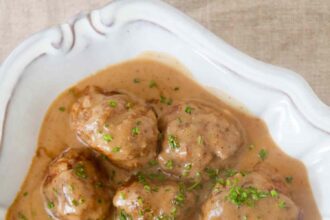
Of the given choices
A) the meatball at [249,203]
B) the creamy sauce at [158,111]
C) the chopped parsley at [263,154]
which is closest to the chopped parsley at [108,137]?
the creamy sauce at [158,111]

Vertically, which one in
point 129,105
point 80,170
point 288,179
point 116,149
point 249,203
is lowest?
point 288,179

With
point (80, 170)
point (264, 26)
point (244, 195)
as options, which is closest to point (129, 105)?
point (80, 170)

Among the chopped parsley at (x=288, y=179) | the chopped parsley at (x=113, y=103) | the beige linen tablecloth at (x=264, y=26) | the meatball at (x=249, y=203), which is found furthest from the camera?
the beige linen tablecloth at (x=264, y=26)

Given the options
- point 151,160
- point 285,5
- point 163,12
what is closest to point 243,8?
point 285,5

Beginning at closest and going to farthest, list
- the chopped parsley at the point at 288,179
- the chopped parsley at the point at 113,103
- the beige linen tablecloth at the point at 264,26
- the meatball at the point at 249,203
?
the meatball at the point at 249,203
the chopped parsley at the point at 113,103
the chopped parsley at the point at 288,179
the beige linen tablecloth at the point at 264,26

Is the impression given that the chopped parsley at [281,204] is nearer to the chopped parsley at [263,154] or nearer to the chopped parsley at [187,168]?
the chopped parsley at [263,154]

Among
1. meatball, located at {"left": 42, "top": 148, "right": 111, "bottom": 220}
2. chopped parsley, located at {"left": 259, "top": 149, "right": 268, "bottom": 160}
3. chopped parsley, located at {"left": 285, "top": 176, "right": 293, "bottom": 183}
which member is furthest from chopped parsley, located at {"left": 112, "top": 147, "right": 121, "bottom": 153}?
chopped parsley, located at {"left": 285, "top": 176, "right": 293, "bottom": 183}

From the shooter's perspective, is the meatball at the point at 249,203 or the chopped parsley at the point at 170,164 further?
the chopped parsley at the point at 170,164

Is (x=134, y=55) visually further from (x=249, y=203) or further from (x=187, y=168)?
(x=249, y=203)
